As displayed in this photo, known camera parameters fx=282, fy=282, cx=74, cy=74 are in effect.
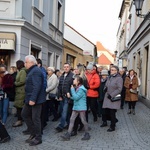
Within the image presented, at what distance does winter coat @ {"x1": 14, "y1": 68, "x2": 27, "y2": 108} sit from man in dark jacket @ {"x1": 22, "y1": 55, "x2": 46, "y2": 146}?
1.47 meters

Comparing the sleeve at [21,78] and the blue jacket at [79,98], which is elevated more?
the sleeve at [21,78]

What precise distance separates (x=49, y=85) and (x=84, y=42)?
104ft

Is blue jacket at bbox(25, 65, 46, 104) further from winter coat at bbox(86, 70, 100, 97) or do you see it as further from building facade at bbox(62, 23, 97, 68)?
building facade at bbox(62, 23, 97, 68)

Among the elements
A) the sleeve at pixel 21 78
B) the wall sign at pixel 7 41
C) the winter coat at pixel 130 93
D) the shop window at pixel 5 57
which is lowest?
the winter coat at pixel 130 93

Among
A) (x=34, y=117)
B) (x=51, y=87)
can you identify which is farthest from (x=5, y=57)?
(x=34, y=117)

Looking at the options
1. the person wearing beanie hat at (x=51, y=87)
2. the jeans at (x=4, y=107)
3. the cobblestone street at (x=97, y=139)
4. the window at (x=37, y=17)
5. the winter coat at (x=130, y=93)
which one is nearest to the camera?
the cobblestone street at (x=97, y=139)

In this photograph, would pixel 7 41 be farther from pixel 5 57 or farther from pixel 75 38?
pixel 75 38

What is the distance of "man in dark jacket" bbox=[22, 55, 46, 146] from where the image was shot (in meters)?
5.66

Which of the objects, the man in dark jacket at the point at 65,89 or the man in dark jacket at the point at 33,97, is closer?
the man in dark jacket at the point at 33,97

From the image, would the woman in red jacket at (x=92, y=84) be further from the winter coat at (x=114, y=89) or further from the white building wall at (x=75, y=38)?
the white building wall at (x=75, y=38)

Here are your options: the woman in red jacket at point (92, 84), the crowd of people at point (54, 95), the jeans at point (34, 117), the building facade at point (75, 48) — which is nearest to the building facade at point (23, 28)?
the crowd of people at point (54, 95)

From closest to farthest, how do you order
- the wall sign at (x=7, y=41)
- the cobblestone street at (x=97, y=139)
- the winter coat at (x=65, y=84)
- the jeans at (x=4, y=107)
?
the cobblestone street at (x=97, y=139)
the winter coat at (x=65, y=84)
the jeans at (x=4, y=107)
the wall sign at (x=7, y=41)

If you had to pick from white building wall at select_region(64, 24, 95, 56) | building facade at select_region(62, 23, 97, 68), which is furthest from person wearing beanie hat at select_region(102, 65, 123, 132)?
white building wall at select_region(64, 24, 95, 56)

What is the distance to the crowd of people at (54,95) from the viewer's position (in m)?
5.82
